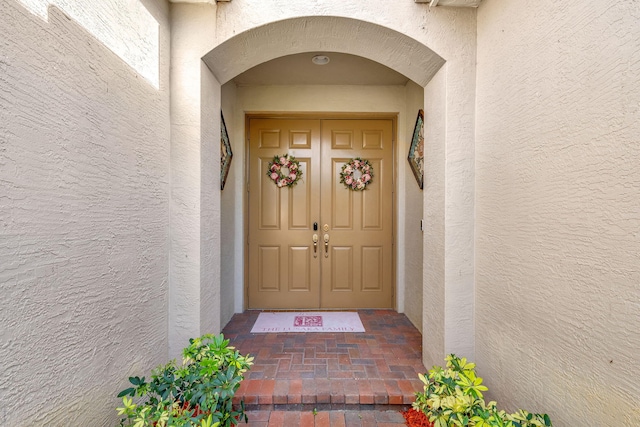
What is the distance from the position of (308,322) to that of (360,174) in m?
1.73

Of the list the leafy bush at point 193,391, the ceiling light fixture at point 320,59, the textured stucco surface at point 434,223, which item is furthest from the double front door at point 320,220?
the leafy bush at point 193,391

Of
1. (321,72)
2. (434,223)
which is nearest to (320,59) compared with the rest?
(321,72)

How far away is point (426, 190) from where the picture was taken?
7.16 feet

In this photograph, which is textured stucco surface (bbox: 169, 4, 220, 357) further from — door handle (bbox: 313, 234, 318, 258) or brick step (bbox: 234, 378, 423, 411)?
door handle (bbox: 313, 234, 318, 258)

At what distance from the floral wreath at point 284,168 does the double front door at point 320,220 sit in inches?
2.3

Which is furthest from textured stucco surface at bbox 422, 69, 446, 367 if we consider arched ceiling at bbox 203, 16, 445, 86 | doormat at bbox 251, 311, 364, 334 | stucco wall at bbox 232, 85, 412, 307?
stucco wall at bbox 232, 85, 412, 307

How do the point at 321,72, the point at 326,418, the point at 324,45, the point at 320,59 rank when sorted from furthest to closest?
the point at 321,72, the point at 320,59, the point at 324,45, the point at 326,418

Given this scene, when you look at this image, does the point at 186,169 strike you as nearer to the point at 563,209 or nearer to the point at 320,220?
the point at 320,220

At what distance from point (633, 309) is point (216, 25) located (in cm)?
238

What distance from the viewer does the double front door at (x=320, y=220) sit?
3443 millimetres

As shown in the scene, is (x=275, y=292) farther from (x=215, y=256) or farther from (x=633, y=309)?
(x=633, y=309)

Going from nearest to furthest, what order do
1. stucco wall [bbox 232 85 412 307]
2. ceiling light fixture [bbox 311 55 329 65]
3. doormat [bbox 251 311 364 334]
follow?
ceiling light fixture [bbox 311 55 329 65]
doormat [bbox 251 311 364 334]
stucco wall [bbox 232 85 412 307]

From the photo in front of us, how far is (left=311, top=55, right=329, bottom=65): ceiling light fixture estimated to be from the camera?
2723 millimetres

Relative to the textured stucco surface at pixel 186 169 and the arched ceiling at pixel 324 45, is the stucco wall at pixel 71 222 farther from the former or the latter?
the arched ceiling at pixel 324 45
